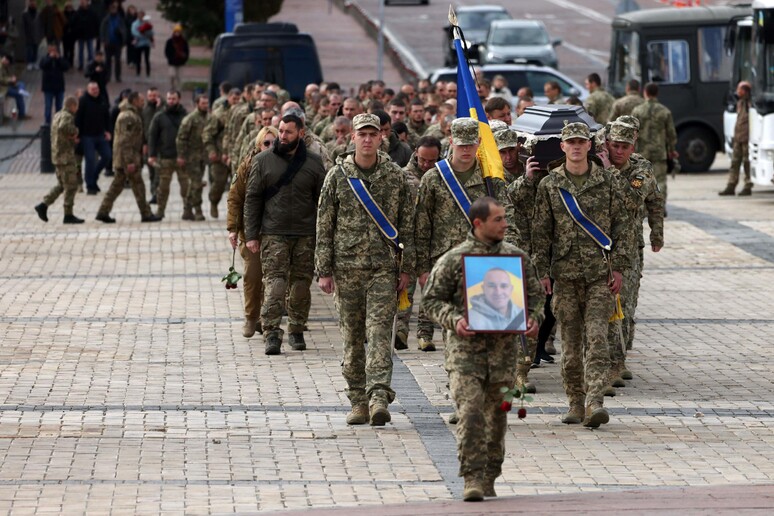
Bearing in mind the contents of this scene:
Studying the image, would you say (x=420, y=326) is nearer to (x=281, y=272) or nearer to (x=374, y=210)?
(x=281, y=272)

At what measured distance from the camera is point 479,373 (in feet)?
29.3

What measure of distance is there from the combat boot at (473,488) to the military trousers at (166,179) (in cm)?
1595

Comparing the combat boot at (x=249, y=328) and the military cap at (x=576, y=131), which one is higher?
the military cap at (x=576, y=131)

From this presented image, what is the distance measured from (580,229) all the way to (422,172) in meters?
2.86

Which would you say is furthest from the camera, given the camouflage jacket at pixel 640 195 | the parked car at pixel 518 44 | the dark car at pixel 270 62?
the parked car at pixel 518 44

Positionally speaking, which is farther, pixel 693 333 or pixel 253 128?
pixel 253 128

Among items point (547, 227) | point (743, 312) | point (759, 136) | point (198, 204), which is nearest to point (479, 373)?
point (547, 227)

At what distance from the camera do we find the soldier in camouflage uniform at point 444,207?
36.1 feet

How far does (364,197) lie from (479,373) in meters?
2.38

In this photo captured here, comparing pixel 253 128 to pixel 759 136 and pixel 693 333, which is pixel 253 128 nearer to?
pixel 693 333

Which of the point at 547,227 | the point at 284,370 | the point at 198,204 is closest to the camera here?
the point at 547,227

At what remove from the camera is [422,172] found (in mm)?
13578

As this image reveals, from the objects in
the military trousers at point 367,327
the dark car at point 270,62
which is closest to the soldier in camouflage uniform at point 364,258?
the military trousers at point 367,327

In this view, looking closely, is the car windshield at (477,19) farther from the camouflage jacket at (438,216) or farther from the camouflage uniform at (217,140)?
the camouflage jacket at (438,216)
